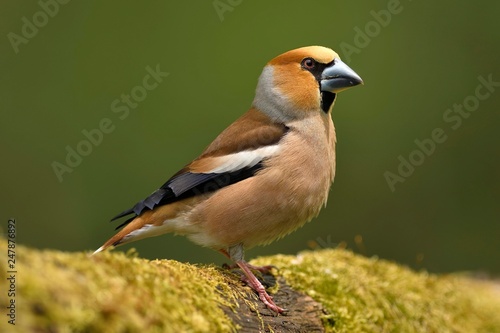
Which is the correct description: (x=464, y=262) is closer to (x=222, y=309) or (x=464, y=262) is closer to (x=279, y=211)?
(x=279, y=211)

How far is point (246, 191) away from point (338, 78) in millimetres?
960

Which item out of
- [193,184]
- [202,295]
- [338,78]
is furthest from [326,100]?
[202,295]

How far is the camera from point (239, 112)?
24.5ft

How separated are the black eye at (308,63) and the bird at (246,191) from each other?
31 centimetres

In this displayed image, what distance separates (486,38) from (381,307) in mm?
6103

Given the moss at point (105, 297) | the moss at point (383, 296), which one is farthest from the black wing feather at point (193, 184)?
the moss at point (105, 297)

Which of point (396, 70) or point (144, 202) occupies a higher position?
point (144, 202)

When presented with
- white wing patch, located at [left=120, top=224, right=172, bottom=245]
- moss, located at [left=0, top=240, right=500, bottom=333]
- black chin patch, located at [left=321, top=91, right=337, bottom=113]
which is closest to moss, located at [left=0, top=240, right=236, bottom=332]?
moss, located at [left=0, top=240, right=500, bottom=333]

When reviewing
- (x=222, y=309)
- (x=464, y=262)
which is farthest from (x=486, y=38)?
(x=222, y=309)

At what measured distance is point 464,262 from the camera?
7.98 metres

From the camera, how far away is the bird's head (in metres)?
3.83

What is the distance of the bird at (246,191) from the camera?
3400 mm

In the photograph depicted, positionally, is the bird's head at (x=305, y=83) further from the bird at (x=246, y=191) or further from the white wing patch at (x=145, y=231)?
the white wing patch at (x=145, y=231)

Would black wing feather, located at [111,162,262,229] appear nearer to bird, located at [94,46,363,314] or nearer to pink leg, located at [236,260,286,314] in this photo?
bird, located at [94,46,363,314]
